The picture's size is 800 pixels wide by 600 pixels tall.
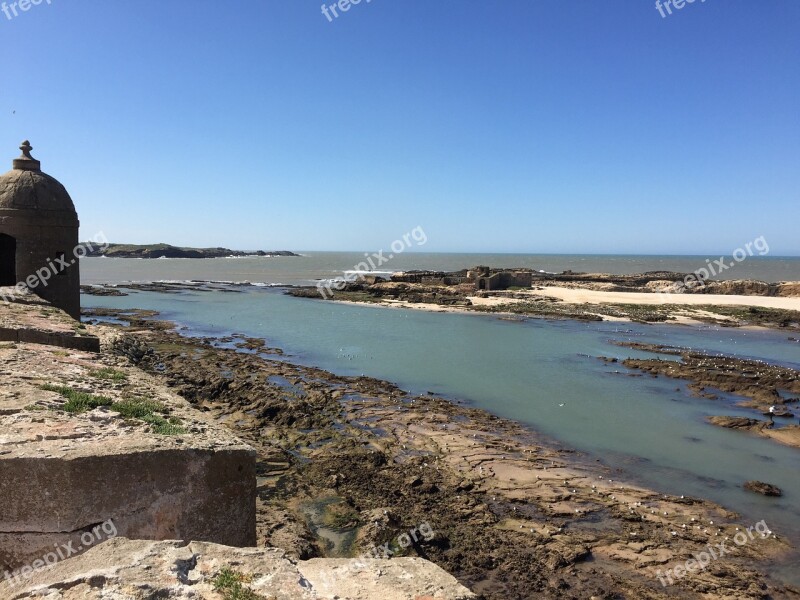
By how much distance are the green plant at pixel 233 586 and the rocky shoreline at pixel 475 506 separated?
458cm

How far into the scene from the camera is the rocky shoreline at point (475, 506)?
24.2 feet

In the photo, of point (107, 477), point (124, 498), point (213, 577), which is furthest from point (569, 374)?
point (213, 577)

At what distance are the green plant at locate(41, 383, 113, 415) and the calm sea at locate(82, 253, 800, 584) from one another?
9.37 meters

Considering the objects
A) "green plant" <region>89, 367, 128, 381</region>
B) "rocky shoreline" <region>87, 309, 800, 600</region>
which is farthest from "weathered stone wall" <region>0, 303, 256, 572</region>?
"rocky shoreline" <region>87, 309, 800, 600</region>

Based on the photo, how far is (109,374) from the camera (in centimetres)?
682

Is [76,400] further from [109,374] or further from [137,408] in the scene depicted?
[109,374]

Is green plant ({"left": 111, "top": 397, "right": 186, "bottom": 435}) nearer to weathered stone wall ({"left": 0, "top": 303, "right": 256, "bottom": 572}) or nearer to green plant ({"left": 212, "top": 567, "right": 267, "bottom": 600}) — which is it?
weathered stone wall ({"left": 0, "top": 303, "right": 256, "bottom": 572})

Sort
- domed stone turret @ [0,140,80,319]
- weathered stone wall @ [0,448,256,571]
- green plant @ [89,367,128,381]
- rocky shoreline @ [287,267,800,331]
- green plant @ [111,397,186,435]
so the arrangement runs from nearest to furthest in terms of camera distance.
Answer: weathered stone wall @ [0,448,256,571] → green plant @ [111,397,186,435] → green plant @ [89,367,128,381] → domed stone turret @ [0,140,80,319] → rocky shoreline @ [287,267,800,331]

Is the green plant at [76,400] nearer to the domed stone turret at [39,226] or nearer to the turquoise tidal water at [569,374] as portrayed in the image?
the domed stone turret at [39,226]

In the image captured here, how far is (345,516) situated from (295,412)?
5.77 metres

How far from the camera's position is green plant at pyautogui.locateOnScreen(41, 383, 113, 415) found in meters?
5.06

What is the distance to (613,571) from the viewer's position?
7.46 metres

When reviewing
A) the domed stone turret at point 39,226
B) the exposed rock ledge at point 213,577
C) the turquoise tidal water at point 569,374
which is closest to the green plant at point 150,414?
the exposed rock ledge at point 213,577

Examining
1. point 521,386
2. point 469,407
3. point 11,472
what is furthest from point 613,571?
point 521,386
